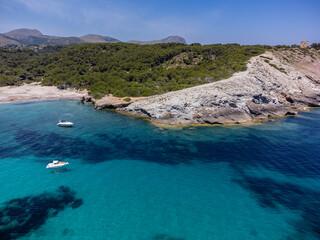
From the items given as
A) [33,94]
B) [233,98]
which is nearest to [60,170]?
[233,98]

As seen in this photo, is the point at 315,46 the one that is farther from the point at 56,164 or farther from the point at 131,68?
the point at 56,164

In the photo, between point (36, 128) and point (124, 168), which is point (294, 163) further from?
point (36, 128)

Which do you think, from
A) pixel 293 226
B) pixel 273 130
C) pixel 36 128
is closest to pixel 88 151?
pixel 36 128

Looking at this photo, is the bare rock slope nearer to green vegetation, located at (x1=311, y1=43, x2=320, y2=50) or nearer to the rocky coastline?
the rocky coastline

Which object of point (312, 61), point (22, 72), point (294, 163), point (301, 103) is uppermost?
point (312, 61)

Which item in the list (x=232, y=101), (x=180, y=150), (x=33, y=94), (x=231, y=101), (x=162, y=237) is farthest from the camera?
(x=33, y=94)
